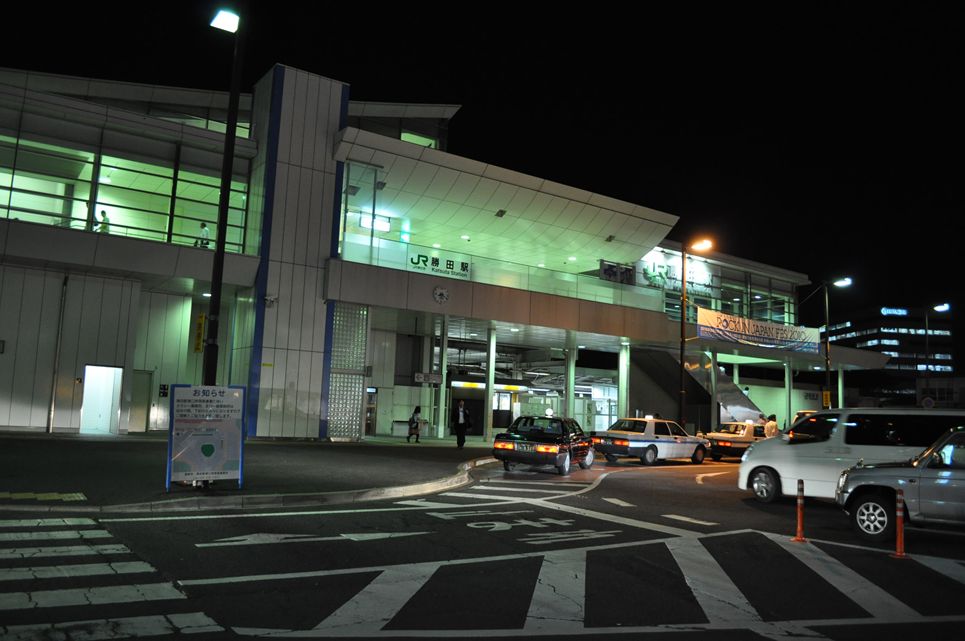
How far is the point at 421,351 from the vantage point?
1406 inches

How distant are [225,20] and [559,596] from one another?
10.7m

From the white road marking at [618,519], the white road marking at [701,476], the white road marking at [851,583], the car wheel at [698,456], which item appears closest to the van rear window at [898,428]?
the white road marking at [851,583]

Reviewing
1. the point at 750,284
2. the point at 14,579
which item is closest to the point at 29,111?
the point at 14,579

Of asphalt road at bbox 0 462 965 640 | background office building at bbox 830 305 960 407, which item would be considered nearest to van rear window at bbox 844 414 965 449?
asphalt road at bbox 0 462 965 640

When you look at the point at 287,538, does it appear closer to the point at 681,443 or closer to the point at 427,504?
the point at 427,504

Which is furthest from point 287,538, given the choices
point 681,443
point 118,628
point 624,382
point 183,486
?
point 624,382

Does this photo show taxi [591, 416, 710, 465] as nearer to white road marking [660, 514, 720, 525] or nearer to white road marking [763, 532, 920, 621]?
white road marking [660, 514, 720, 525]

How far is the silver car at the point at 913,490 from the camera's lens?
33.1 feet

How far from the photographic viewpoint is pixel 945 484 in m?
10.1

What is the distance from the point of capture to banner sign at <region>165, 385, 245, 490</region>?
1198 cm

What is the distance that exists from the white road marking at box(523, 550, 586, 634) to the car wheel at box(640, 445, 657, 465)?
16549mm

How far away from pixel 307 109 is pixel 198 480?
1895 centimetres

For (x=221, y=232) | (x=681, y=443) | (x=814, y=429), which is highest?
(x=221, y=232)

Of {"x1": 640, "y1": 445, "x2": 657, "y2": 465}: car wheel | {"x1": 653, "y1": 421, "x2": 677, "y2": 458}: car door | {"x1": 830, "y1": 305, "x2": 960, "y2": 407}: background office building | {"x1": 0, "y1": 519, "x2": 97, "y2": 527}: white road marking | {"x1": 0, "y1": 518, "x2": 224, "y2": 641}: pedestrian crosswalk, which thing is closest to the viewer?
{"x1": 0, "y1": 518, "x2": 224, "y2": 641}: pedestrian crosswalk
